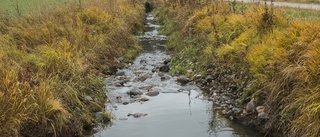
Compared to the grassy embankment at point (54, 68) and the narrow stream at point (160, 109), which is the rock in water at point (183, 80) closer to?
the narrow stream at point (160, 109)

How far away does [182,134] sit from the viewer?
22.2 ft

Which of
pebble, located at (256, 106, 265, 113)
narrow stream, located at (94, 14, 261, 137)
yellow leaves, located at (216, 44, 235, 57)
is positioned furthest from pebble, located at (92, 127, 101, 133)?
yellow leaves, located at (216, 44, 235, 57)

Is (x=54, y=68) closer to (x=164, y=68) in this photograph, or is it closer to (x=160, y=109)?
(x=160, y=109)

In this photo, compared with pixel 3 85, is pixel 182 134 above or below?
below

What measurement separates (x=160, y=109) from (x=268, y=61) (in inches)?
106

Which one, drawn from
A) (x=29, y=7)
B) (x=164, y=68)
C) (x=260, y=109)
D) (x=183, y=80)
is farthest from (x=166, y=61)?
(x=29, y=7)

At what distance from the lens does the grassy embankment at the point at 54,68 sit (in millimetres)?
5812

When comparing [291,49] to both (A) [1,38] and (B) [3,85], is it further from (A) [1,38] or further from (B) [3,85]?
(A) [1,38]

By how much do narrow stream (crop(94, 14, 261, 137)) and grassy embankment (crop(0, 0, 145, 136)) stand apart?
18.8 inches

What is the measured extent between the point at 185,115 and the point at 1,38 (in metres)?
5.09

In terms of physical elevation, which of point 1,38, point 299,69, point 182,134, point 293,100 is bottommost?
point 182,134

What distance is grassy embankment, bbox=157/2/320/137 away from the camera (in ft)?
19.6

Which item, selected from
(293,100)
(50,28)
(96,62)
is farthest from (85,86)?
(293,100)

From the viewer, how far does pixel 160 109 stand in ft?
26.6
